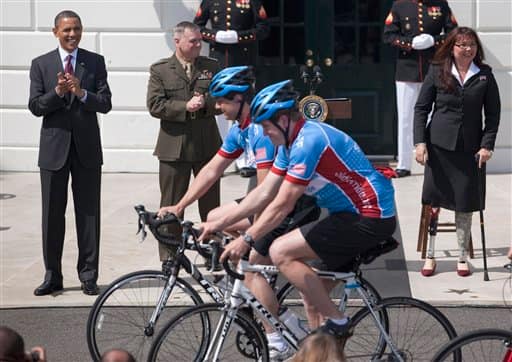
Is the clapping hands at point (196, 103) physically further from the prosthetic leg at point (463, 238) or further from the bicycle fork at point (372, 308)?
the bicycle fork at point (372, 308)

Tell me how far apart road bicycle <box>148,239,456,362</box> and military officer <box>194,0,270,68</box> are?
7153 millimetres

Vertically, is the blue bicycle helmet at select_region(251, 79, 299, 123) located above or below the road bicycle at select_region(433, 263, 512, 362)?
above

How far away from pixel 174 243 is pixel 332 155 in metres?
1.06

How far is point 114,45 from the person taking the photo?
14648 mm

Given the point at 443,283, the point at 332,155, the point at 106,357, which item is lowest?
the point at 443,283

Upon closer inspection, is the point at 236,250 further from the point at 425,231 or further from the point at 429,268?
the point at 425,231

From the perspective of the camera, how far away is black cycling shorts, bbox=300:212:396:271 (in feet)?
22.2

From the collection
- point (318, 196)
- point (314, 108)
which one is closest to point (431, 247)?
point (314, 108)

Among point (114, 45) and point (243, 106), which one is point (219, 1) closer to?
point (114, 45)

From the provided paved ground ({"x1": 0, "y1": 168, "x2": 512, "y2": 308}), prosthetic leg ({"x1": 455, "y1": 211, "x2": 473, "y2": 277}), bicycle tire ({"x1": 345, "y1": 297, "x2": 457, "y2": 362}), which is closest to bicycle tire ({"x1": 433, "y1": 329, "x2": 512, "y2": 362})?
bicycle tire ({"x1": 345, "y1": 297, "x2": 457, "y2": 362})

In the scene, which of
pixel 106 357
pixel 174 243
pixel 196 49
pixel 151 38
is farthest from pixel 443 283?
pixel 151 38

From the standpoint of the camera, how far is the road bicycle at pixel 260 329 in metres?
6.75

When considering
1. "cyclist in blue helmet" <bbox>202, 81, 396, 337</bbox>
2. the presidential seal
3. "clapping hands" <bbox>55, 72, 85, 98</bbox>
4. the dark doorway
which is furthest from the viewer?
the dark doorway

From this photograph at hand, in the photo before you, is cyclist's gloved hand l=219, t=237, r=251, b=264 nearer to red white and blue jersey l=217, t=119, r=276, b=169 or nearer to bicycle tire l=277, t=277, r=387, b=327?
bicycle tire l=277, t=277, r=387, b=327
